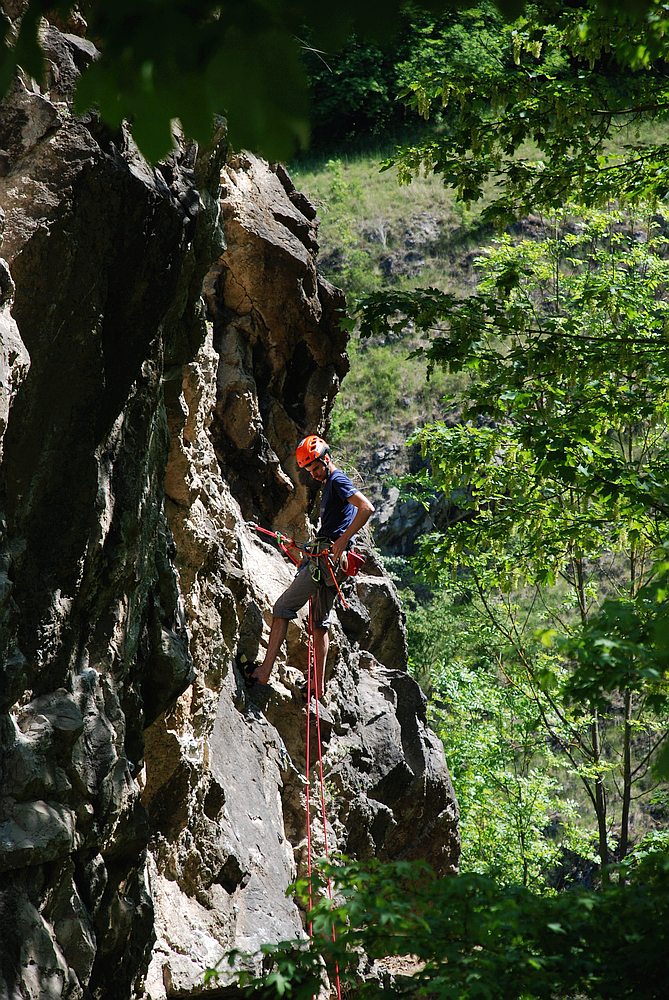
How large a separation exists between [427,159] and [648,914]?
5691mm

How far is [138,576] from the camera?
504 cm

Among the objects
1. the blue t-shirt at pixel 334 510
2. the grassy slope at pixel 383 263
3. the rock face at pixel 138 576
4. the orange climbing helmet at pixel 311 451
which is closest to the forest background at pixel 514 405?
the rock face at pixel 138 576

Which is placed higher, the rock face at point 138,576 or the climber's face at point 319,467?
the climber's face at point 319,467

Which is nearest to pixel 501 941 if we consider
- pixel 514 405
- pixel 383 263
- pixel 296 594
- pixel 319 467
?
pixel 296 594

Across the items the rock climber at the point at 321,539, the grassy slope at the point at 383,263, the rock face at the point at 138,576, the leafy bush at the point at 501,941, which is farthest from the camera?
the grassy slope at the point at 383,263

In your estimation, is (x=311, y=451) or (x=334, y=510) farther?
(x=334, y=510)

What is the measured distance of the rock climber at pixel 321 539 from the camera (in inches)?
306

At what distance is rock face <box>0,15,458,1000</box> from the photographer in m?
3.94

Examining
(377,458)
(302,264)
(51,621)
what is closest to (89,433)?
(51,621)

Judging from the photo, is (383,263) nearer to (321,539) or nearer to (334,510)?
(334,510)

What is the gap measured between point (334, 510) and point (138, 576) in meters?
3.26

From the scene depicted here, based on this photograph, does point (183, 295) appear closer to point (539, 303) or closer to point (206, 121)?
point (206, 121)

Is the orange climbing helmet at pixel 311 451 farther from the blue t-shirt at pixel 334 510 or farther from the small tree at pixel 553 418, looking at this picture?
the small tree at pixel 553 418

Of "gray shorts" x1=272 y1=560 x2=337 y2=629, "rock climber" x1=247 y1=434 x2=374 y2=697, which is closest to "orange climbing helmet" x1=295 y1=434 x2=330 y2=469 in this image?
"rock climber" x1=247 y1=434 x2=374 y2=697
